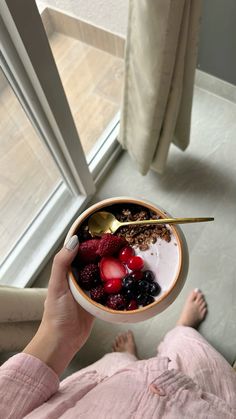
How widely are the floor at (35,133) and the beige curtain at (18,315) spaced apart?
0.99 ft


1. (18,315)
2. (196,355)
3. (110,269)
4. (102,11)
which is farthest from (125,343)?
(102,11)

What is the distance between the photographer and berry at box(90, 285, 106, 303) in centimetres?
70

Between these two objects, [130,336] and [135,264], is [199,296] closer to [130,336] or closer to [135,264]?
[130,336]

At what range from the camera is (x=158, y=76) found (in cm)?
96

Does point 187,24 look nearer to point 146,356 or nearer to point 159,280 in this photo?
point 159,280

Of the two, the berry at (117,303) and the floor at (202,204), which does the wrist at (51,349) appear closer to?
the berry at (117,303)

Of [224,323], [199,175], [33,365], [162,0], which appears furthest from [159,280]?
[199,175]

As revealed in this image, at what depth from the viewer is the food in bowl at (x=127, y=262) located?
698mm

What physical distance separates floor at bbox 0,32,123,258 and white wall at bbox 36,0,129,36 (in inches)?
2.9

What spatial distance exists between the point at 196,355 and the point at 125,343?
26cm

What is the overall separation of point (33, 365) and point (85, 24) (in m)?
0.94

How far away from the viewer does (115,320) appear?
688 millimetres

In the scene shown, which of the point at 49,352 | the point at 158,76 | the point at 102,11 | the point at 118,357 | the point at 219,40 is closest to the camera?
the point at 49,352

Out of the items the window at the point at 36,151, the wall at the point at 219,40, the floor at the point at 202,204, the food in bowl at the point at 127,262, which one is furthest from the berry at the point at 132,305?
the wall at the point at 219,40
